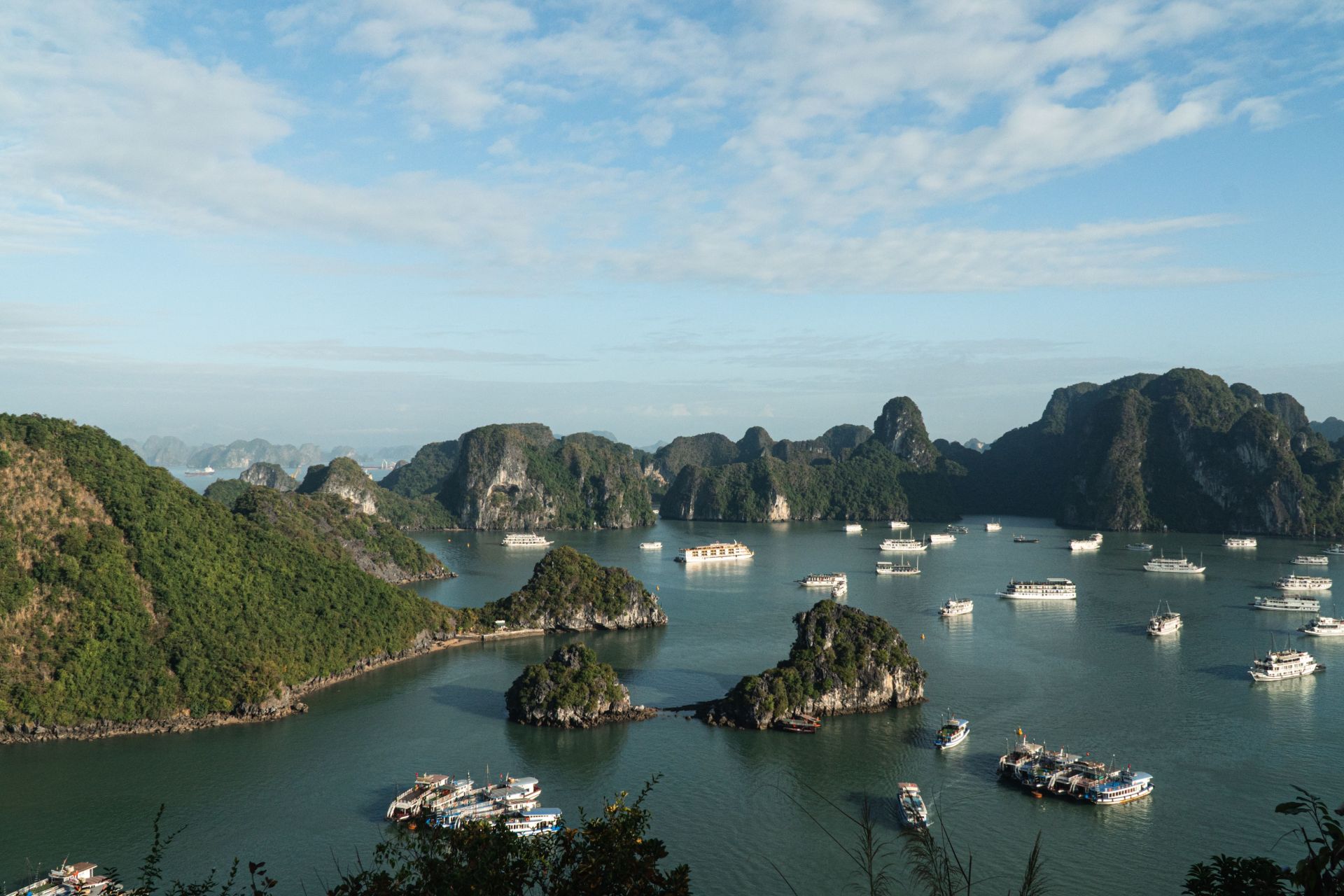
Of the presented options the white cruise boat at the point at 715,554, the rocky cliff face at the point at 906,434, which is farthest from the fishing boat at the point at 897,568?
the rocky cliff face at the point at 906,434

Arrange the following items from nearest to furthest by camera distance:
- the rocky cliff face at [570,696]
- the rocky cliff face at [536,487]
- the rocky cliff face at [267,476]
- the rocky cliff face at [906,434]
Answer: the rocky cliff face at [570,696], the rocky cliff face at [536,487], the rocky cliff face at [267,476], the rocky cliff face at [906,434]

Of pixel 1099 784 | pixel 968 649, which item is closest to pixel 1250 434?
pixel 968 649

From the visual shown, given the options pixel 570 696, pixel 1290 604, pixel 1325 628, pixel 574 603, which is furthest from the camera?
pixel 1290 604

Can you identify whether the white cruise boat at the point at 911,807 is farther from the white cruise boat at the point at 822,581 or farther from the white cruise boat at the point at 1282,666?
the white cruise boat at the point at 822,581

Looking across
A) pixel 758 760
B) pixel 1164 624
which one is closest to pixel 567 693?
pixel 758 760

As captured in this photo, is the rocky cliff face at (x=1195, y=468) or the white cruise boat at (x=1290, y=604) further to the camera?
the rocky cliff face at (x=1195, y=468)

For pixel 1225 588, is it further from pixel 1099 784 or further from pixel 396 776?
pixel 396 776

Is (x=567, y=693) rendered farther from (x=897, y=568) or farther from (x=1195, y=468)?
(x=1195, y=468)
